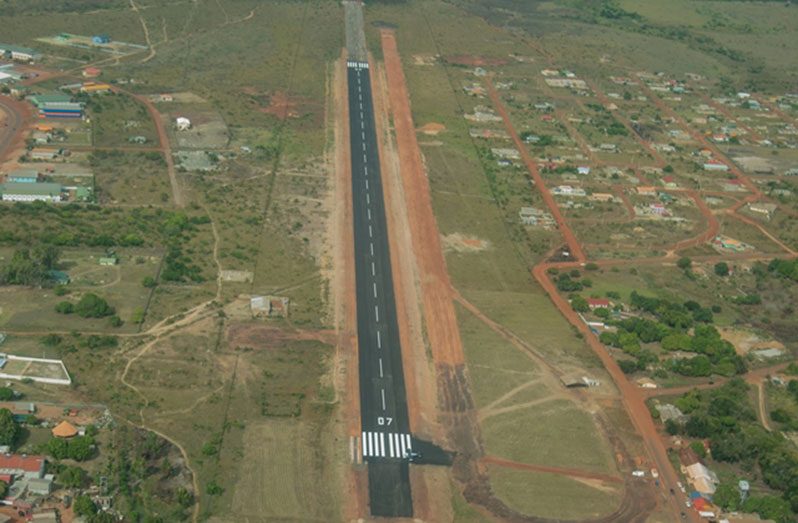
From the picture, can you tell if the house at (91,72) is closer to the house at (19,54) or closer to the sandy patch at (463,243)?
the house at (19,54)

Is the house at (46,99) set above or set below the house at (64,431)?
below

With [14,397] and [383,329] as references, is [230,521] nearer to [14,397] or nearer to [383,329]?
[14,397]

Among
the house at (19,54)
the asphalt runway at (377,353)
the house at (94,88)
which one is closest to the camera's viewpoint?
the asphalt runway at (377,353)

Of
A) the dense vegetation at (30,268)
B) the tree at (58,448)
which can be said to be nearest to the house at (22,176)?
the dense vegetation at (30,268)

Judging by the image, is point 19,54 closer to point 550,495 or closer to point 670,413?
point 670,413

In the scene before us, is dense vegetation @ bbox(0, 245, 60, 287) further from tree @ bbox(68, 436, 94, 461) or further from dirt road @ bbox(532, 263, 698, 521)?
dirt road @ bbox(532, 263, 698, 521)

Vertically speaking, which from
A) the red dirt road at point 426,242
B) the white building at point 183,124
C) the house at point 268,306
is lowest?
the white building at point 183,124

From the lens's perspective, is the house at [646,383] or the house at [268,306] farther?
the house at [268,306]
